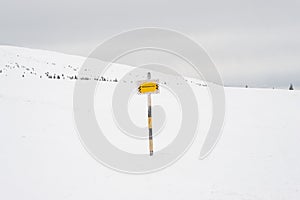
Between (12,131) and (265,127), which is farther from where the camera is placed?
(265,127)

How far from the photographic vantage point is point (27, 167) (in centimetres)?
509

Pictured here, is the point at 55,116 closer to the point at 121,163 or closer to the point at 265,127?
the point at 121,163

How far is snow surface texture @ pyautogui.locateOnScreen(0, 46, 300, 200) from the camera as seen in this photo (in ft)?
15.3

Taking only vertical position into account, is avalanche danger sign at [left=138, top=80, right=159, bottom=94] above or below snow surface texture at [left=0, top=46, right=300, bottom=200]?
above

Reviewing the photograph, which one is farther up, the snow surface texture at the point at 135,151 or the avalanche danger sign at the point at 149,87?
the avalanche danger sign at the point at 149,87

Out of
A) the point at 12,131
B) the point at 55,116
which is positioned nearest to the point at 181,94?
the point at 55,116

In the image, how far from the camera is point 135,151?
702 cm

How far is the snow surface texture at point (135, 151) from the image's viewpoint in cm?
468

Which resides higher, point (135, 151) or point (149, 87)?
point (149, 87)

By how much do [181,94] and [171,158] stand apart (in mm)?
8374

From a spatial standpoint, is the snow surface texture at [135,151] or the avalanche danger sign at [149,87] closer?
the snow surface texture at [135,151]

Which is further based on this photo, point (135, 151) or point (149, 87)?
point (135, 151)

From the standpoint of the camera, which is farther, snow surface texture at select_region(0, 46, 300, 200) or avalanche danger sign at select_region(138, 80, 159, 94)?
avalanche danger sign at select_region(138, 80, 159, 94)

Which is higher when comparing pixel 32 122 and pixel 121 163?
pixel 32 122
